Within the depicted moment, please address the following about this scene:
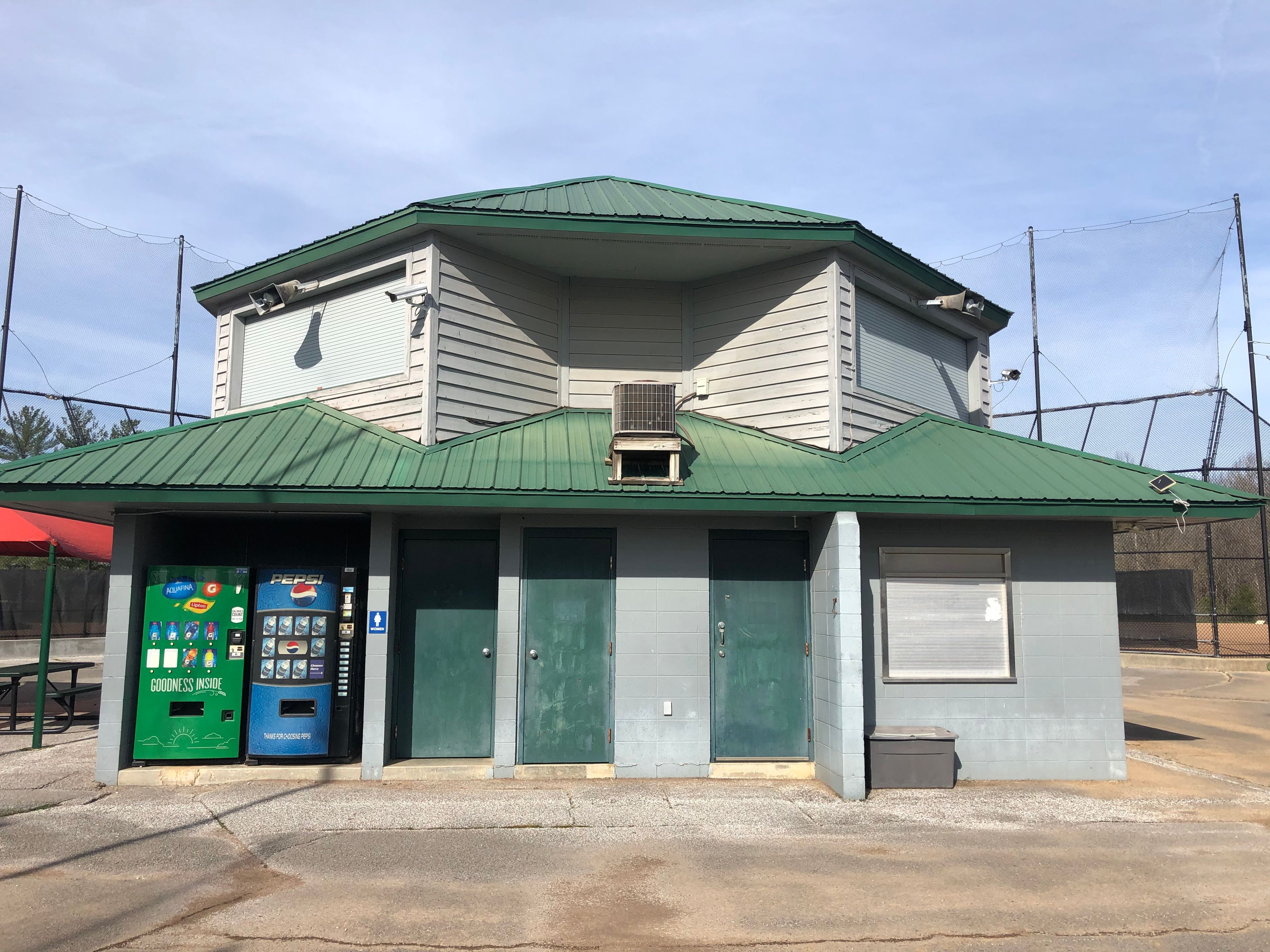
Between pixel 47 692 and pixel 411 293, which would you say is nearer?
pixel 411 293

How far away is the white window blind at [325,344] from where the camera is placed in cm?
1117

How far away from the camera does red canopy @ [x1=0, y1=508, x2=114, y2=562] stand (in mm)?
11914

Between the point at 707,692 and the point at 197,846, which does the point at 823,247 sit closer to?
the point at 707,692

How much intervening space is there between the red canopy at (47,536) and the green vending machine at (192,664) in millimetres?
2553

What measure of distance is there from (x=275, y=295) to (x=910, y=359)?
870 centimetres

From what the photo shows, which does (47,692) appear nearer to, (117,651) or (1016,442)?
(117,651)

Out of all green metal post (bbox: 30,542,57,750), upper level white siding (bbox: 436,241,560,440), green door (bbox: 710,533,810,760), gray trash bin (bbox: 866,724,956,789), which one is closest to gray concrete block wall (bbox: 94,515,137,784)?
green metal post (bbox: 30,542,57,750)

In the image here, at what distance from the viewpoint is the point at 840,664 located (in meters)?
9.17

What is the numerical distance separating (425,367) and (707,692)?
4919mm

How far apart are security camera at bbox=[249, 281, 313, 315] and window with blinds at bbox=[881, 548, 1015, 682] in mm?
8171

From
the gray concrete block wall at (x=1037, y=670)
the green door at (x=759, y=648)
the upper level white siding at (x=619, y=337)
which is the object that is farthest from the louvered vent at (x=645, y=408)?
the gray concrete block wall at (x=1037, y=670)

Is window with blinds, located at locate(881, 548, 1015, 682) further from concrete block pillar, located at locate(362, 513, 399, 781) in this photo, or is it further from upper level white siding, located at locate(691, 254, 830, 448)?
concrete block pillar, located at locate(362, 513, 399, 781)

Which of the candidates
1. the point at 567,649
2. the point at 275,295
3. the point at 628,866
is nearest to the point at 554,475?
the point at 567,649

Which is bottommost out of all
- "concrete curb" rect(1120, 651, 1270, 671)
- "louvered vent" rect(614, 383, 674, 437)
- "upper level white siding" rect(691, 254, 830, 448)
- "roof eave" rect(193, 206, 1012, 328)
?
"concrete curb" rect(1120, 651, 1270, 671)
